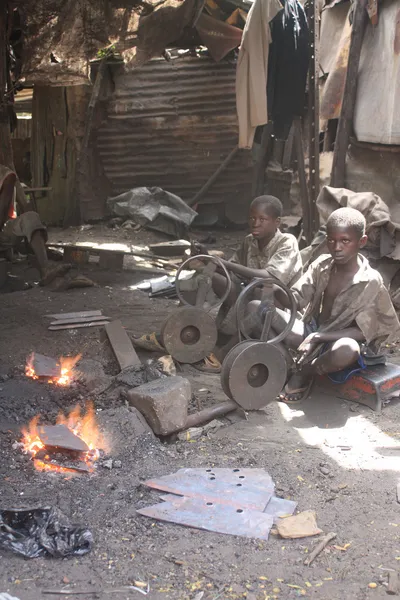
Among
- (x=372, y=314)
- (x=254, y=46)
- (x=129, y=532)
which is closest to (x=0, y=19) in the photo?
(x=254, y=46)

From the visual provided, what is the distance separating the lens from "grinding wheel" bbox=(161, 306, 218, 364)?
18.9 ft

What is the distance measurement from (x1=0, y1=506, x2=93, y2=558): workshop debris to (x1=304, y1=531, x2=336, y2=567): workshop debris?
997mm

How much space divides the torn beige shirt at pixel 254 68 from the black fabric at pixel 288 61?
1.15 feet

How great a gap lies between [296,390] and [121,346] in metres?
1.58

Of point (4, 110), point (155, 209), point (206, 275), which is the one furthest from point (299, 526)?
point (155, 209)

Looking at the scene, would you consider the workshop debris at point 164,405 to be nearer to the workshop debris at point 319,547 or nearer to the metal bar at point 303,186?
the workshop debris at point 319,547

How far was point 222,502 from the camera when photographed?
11.8ft

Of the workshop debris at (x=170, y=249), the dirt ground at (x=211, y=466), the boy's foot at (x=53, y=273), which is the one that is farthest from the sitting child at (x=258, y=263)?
the workshop debris at (x=170, y=249)

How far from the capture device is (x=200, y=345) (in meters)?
5.85

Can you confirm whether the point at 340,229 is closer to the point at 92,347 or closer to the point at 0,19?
the point at 92,347

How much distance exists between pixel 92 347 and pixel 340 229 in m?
2.53

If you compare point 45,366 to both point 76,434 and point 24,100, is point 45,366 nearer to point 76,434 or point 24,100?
point 76,434

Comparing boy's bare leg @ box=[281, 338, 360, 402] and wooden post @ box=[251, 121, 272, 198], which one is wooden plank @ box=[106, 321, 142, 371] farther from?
wooden post @ box=[251, 121, 272, 198]

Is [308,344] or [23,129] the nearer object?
[308,344]
